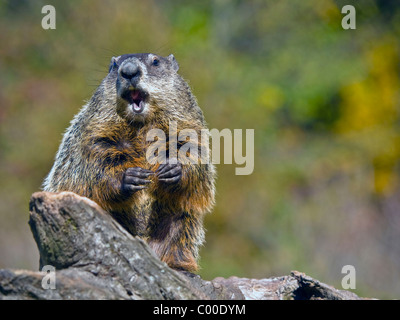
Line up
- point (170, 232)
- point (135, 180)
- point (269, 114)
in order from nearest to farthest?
point (135, 180) → point (170, 232) → point (269, 114)

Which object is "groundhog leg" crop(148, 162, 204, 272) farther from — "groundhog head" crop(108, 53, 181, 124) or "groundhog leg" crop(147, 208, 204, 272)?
"groundhog head" crop(108, 53, 181, 124)

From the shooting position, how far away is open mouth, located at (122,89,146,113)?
772cm

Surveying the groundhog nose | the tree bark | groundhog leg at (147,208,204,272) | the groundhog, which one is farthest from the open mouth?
the tree bark

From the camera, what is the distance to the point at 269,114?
84.0ft

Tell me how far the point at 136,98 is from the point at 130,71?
0.40 meters

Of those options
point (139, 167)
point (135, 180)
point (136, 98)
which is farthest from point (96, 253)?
point (136, 98)

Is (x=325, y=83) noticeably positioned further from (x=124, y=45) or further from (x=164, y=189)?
(x=164, y=189)

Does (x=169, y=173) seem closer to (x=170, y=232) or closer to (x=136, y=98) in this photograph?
(x=170, y=232)

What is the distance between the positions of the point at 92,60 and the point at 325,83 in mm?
11691

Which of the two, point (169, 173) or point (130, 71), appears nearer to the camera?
point (169, 173)

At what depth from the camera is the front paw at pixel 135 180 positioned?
7.13 m
